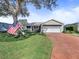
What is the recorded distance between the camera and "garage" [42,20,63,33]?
175 ft

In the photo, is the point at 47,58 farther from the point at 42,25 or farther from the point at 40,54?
the point at 42,25

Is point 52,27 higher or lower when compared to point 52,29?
higher

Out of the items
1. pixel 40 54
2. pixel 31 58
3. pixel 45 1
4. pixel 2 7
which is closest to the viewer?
pixel 31 58

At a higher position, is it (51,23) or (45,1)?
(45,1)

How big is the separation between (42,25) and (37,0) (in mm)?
23359

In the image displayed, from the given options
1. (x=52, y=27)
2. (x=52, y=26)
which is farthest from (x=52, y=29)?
(x=52, y=26)

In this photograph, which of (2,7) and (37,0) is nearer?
(37,0)

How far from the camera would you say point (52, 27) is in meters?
54.2

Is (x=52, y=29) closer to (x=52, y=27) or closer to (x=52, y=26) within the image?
(x=52, y=27)

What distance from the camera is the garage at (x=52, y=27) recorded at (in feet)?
175

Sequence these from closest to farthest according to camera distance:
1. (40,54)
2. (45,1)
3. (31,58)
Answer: (31,58), (40,54), (45,1)

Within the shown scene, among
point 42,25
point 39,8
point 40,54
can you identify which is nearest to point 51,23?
point 42,25

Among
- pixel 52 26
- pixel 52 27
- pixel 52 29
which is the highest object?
pixel 52 26

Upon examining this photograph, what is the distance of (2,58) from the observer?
13508 mm
